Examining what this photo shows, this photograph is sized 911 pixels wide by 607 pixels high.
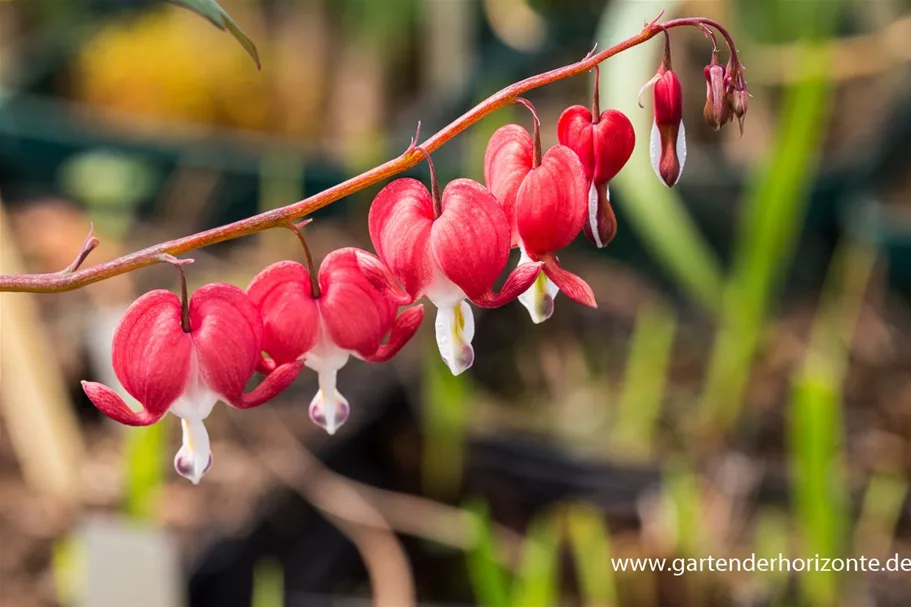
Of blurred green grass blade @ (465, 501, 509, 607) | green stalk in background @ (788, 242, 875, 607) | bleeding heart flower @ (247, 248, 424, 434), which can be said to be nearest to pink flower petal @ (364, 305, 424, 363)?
bleeding heart flower @ (247, 248, 424, 434)

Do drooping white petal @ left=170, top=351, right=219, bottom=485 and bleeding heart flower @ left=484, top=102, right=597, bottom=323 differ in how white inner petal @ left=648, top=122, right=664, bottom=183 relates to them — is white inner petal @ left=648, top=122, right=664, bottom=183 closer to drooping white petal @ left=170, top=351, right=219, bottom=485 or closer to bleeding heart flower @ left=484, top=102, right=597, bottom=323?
bleeding heart flower @ left=484, top=102, right=597, bottom=323

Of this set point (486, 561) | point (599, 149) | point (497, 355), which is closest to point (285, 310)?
point (599, 149)

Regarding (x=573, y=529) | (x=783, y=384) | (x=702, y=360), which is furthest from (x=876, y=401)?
(x=573, y=529)

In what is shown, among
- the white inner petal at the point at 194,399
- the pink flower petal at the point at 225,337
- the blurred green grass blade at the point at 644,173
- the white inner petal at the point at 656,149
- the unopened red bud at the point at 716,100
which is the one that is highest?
the blurred green grass blade at the point at 644,173

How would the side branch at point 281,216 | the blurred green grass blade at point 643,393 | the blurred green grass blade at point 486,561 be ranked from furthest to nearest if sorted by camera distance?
the blurred green grass blade at point 643,393 → the blurred green grass blade at point 486,561 → the side branch at point 281,216

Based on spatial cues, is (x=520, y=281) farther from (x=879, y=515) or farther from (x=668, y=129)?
(x=879, y=515)

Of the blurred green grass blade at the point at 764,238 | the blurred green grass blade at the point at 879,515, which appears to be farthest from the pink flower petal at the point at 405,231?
the blurred green grass blade at the point at 879,515

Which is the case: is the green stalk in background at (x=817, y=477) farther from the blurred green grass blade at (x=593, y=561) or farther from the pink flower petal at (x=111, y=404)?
the pink flower petal at (x=111, y=404)
